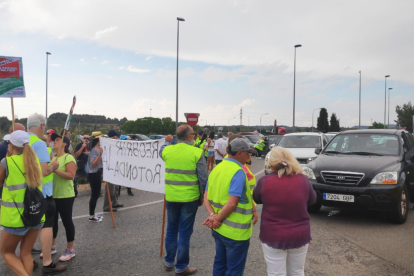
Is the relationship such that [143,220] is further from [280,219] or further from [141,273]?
[280,219]

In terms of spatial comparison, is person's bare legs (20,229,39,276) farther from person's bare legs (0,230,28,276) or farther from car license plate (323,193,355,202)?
car license plate (323,193,355,202)

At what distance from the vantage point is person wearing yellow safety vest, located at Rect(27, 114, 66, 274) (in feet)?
13.2

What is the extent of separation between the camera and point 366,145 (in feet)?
24.8

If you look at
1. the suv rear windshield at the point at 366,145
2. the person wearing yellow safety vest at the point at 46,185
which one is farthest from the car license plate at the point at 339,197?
the person wearing yellow safety vest at the point at 46,185

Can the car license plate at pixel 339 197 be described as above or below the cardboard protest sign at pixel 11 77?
below

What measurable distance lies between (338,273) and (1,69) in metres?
6.31

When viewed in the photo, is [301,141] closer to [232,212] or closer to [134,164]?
[134,164]

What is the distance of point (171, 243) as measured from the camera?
4.32 m

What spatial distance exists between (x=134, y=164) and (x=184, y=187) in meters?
2.11

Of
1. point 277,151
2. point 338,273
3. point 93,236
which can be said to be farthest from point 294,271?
point 93,236

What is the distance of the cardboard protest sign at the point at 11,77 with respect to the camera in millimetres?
5989

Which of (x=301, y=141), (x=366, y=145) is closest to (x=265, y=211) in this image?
(x=366, y=145)

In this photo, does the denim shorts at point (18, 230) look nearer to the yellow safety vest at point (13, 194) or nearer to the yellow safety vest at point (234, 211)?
the yellow safety vest at point (13, 194)

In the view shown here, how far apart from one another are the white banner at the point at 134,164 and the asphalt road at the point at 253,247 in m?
0.91
